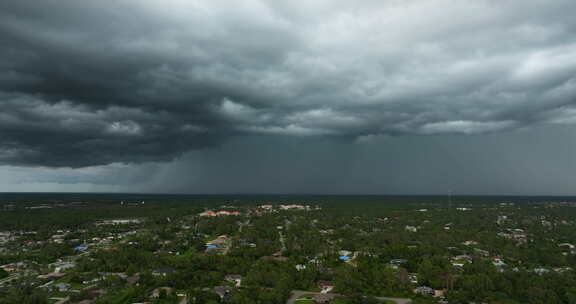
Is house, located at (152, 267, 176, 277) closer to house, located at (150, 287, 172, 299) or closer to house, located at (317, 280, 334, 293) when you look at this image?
house, located at (150, 287, 172, 299)

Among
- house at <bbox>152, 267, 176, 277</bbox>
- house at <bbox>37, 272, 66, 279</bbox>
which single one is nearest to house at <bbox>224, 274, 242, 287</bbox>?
house at <bbox>152, 267, 176, 277</bbox>

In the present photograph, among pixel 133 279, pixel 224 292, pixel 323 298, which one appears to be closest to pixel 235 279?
pixel 224 292

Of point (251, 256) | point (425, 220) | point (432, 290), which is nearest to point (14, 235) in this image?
point (251, 256)

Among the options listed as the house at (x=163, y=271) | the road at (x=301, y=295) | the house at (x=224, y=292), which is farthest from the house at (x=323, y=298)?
the house at (x=163, y=271)

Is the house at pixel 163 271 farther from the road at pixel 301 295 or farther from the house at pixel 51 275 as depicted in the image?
the road at pixel 301 295

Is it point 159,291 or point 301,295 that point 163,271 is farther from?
point 301,295
